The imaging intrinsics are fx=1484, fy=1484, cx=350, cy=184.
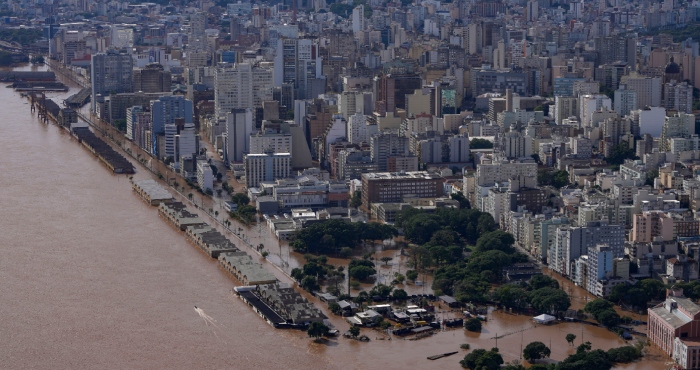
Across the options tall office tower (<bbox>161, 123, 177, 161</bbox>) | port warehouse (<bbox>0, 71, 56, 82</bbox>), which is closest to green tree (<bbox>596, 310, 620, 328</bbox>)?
tall office tower (<bbox>161, 123, 177, 161</bbox>)

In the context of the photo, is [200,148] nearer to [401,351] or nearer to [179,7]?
[401,351]

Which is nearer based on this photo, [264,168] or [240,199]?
[240,199]

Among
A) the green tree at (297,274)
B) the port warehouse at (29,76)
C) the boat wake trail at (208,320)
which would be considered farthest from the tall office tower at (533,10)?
the boat wake trail at (208,320)

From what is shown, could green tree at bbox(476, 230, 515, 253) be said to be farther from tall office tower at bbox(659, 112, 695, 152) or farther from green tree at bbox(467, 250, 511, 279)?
tall office tower at bbox(659, 112, 695, 152)

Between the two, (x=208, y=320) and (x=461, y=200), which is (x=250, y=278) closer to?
(x=208, y=320)

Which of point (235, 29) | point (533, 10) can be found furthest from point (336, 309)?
point (533, 10)

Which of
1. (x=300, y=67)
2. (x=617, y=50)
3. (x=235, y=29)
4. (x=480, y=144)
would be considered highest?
(x=235, y=29)

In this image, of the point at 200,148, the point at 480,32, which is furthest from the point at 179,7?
the point at 200,148

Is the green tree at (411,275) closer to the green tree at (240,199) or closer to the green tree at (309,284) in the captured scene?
the green tree at (309,284)
